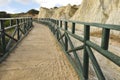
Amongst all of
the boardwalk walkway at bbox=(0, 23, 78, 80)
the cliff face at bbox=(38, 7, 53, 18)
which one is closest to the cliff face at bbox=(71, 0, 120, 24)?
the boardwalk walkway at bbox=(0, 23, 78, 80)

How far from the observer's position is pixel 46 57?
8242 millimetres

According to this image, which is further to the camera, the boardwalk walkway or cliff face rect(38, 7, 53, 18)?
cliff face rect(38, 7, 53, 18)

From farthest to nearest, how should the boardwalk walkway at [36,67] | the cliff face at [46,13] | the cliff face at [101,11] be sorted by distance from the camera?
the cliff face at [46,13]
the cliff face at [101,11]
the boardwalk walkway at [36,67]

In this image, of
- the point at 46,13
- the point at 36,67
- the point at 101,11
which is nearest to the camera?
the point at 36,67

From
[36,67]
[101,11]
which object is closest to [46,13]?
[101,11]

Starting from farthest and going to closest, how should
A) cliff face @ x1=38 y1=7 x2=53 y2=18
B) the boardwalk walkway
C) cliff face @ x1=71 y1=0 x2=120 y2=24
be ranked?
cliff face @ x1=38 y1=7 x2=53 y2=18 → cliff face @ x1=71 y1=0 x2=120 y2=24 → the boardwalk walkway

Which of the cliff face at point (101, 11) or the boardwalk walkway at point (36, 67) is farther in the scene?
the cliff face at point (101, 11)

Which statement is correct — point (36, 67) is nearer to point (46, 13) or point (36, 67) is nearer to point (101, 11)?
point (101, 11)

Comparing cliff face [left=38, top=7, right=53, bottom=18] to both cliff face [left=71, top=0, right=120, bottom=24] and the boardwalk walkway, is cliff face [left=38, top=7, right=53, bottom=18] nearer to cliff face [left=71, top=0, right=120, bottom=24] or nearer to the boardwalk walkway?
cliff face [left=71, top=0, right=120, bottom=24]

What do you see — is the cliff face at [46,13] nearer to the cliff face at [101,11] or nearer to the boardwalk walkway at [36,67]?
the cliff face at [101,11]

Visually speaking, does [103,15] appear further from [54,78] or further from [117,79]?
[54,78]

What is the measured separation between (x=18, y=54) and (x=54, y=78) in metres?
3.22

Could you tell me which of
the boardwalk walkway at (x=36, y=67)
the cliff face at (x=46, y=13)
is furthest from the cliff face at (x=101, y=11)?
the cliff face at (x=46, y=13)

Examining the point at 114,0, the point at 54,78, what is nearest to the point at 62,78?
the point at 54,78
